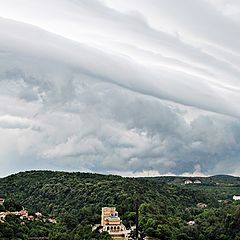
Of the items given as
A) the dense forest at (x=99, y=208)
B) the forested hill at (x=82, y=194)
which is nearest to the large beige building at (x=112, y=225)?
the dense forest at (x=99, y=208)

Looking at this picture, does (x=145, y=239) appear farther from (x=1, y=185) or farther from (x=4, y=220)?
(x=1, y=185)

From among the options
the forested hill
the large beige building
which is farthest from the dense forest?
the large beige building

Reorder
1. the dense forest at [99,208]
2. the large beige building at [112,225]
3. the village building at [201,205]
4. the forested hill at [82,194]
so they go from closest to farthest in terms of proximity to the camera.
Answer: the dense forest at [99,208], the large beige building at [112,225], the forested hill at [82,194], the village building at [201,205]

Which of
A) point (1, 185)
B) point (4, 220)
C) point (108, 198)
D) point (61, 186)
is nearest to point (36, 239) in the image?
point (4, 220)

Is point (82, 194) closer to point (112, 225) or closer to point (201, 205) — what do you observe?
point (112, 225)

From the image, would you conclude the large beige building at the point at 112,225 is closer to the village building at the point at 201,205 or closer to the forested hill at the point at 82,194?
the forested hill at the point at 82,194

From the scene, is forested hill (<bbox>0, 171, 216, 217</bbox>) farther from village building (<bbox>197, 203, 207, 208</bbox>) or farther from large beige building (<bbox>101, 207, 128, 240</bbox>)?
large beige building (<bbox>101, 207, 128, 240</bbox>)
